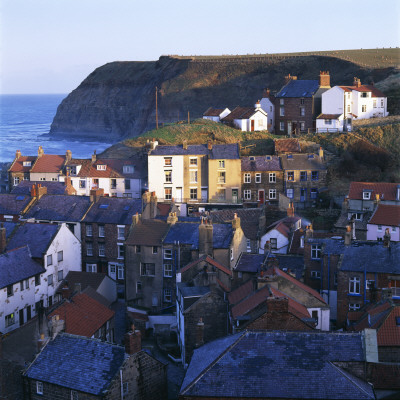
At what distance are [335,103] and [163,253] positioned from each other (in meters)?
37.2

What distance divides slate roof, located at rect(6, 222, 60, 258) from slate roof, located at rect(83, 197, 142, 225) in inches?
224

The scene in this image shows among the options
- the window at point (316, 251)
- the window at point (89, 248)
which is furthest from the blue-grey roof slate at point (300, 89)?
the window at point (316, 251)

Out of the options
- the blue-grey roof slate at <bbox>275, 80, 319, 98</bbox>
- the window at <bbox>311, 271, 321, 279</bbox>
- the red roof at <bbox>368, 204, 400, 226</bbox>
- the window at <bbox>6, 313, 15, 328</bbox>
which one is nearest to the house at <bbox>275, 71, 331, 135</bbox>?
the blue-grey roof slate at <bbox>275, 80, 319, 98</bbox>

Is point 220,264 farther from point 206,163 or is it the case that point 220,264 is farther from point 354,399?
point 206,163

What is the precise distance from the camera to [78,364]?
25797 mm

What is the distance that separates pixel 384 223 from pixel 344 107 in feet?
94.9

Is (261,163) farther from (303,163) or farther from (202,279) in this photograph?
(202,279)

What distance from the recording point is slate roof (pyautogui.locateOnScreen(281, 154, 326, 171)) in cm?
6028

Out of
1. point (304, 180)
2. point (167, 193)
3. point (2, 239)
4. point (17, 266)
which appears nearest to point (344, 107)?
point (304, 180)

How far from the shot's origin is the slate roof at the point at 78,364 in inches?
987

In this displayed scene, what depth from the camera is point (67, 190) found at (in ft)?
190

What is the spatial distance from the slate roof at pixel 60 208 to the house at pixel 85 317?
15.3 metres

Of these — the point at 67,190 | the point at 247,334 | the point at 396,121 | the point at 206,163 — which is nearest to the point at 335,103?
the point at 396,121

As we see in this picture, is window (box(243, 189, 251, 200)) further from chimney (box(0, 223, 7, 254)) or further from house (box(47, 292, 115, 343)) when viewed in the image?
house (box(47, 292, 115, 343))
